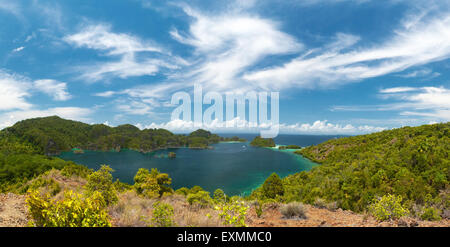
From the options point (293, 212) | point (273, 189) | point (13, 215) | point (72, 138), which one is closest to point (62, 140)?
point (72, 138)

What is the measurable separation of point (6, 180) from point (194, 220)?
49.3m

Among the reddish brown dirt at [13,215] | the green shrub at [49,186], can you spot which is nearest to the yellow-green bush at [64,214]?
the reddish brown dirt at [13,215]

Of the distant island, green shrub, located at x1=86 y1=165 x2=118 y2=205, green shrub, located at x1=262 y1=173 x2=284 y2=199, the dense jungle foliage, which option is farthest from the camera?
the distant island

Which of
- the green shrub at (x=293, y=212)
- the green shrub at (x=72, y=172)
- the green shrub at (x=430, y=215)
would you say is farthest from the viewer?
the green shrub at (x=72, y=172)

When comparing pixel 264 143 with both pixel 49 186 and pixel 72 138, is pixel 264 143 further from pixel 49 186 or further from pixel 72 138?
pixel 72 138

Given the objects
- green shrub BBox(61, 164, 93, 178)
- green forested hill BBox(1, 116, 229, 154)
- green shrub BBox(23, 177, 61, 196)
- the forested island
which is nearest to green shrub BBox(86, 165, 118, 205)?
the forested island

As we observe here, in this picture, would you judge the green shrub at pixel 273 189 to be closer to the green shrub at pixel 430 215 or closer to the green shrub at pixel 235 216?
the green shrub at pixel 430 215

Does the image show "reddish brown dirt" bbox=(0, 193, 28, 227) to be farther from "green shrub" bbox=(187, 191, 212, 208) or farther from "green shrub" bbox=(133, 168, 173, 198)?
"green shrub" bbox=(133, 168, 173, 198)

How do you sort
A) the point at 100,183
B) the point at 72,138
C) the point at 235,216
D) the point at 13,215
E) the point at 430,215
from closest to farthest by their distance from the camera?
1. the point at 235,216
2. the point at 13,215
3. the point at 430,215
4. the point at 100,183
5. the point at 72,138

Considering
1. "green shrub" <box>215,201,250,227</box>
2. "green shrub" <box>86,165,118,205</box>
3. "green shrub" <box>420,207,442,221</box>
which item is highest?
"green shrub" <box>215,201,250,227</box>

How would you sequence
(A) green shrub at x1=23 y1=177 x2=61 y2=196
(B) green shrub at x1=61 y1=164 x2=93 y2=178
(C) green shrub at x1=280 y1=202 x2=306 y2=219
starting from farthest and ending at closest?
(B) green shrub at x1=61 y1=164 x2=93 y2=178 → (A) green shrub at x1=23 y1=177 x2=61 y2=196 → (C) green shrub at x1=280 y1=202 x2=306 y2=219

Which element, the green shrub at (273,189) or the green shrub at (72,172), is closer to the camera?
the green shrub at (72,172)
